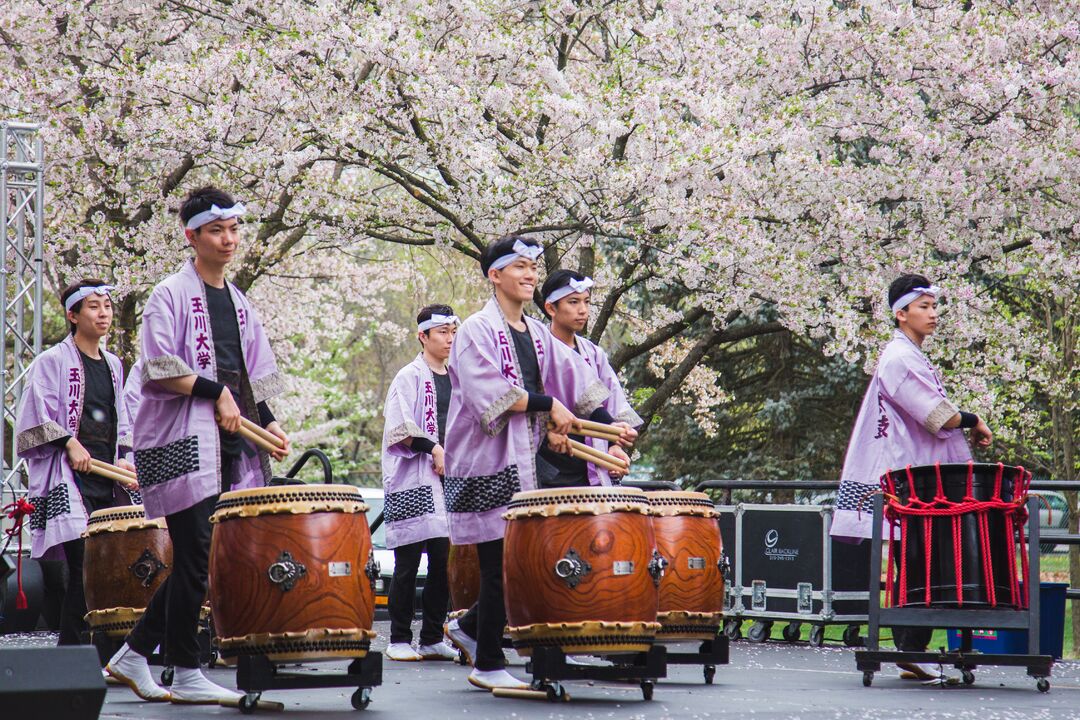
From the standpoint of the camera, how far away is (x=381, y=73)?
10734 millimetres

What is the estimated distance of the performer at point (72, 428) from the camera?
20.7 feet

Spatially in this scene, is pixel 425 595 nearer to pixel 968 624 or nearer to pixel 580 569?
pixel 580 569

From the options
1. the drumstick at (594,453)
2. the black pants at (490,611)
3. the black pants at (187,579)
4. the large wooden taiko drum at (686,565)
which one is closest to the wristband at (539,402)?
the drumstick at (594,453)

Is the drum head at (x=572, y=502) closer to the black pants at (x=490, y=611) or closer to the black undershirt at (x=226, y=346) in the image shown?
the black pants at (x=490, y=611)

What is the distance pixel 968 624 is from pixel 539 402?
1.91m

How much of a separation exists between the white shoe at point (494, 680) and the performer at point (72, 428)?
1.91 m

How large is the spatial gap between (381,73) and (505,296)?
574cm

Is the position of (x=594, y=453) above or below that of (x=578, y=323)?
below

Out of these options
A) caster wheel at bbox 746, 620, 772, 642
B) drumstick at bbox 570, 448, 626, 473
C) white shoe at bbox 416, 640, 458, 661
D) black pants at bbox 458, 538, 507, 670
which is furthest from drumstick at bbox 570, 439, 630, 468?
caster wheel at bbox 746, 620, 772, 642

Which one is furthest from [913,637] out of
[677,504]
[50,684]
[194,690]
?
[50,684]

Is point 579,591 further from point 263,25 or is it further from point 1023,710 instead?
point 263,25

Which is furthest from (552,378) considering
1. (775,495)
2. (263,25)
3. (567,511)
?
(775,495)

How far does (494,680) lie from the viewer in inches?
205

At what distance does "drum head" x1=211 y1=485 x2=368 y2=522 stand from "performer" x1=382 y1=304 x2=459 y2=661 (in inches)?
96.1
